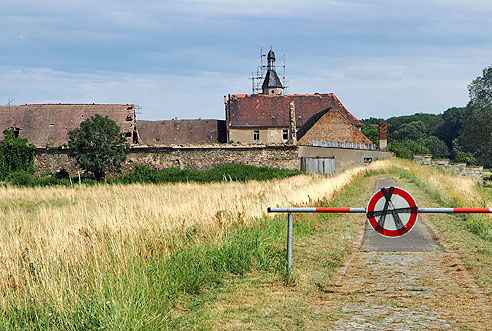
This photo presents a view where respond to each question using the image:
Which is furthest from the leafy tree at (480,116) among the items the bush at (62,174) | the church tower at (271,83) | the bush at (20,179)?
the bush at (20,179)

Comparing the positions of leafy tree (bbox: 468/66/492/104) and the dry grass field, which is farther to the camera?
leafy tree (bbox: 468/66/492/104)

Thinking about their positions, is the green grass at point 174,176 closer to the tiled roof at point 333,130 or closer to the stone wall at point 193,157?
the stone wall at point 193,157

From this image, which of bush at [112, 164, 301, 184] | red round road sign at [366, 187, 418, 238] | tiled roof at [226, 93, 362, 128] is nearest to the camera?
red round road sign at [366, 187, 418, 238]

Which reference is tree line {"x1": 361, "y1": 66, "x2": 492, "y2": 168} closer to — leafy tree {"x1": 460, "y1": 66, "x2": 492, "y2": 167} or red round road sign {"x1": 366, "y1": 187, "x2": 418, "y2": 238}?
leafy tree {"x1": 460, "y1": 66, "x2": 492, "y2": 167}

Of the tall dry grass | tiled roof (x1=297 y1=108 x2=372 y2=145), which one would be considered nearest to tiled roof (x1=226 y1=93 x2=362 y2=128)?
tiled roof (x1=297 y1=108 x2=372 y2=145)

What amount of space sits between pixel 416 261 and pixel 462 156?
10061 cm

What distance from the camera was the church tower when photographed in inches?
3600

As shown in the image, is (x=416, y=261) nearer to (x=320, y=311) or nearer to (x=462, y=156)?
(x=320, y=311)

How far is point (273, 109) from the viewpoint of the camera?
71.8 m

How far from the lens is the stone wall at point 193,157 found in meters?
47.9

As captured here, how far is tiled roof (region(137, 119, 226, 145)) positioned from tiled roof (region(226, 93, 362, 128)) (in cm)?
267

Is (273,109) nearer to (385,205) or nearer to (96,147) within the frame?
(96,147)

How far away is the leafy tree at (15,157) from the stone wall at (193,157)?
0.99 metres

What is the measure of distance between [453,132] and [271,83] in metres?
60.7
